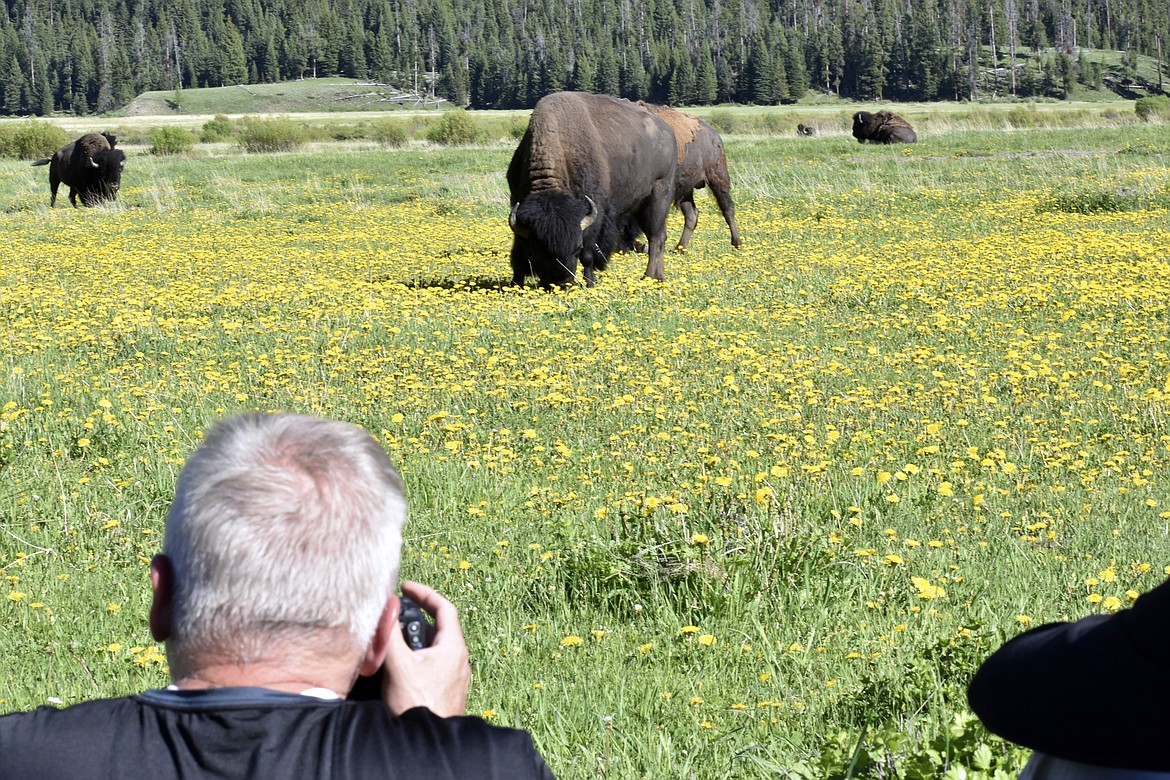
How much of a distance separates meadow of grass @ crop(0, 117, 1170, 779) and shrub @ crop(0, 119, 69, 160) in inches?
1442

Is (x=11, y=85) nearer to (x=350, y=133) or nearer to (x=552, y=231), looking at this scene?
(x=350, y=133)

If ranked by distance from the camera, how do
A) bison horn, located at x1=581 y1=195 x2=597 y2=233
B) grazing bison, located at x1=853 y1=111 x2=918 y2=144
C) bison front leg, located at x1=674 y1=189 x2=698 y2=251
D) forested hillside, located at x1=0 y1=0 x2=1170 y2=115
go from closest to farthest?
bison horn, located at x1=581 y1=195 x2=597 y2=233 → bison front leg, located at x1=674 y1=189 x2=698 y2=251 → grazing bison, located at x1=853 y1=111 x2=918 y2=144 → forested hillside, located at x1=0 y1=0 x2=1170 y2=115

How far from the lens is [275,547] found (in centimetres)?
183

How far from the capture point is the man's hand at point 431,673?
203cm

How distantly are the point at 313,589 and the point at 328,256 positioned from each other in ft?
51.6

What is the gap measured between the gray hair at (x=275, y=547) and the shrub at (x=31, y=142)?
51.7m

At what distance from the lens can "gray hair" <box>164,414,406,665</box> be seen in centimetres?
183

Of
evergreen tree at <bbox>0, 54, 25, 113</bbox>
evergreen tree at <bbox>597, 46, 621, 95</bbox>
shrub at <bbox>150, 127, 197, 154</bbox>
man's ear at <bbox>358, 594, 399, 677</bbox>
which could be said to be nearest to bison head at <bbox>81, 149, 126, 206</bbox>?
shrub at <bbox>150, 127, 197, 154</bbox>

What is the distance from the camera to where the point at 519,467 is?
672cm

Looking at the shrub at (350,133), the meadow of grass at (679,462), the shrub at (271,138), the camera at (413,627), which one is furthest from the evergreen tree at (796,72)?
the camera at (413,627)

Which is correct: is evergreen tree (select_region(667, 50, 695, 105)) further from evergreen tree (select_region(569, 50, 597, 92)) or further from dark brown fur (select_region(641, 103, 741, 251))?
dark brown fur (select_region(641, 103, 741, 251))

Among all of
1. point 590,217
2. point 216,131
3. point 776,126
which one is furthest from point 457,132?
point 590,217

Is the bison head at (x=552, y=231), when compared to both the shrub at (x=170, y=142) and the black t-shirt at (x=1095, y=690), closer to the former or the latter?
the black t-shirt at (x=1095, y=690)

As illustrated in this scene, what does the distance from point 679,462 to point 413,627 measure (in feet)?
15.1
